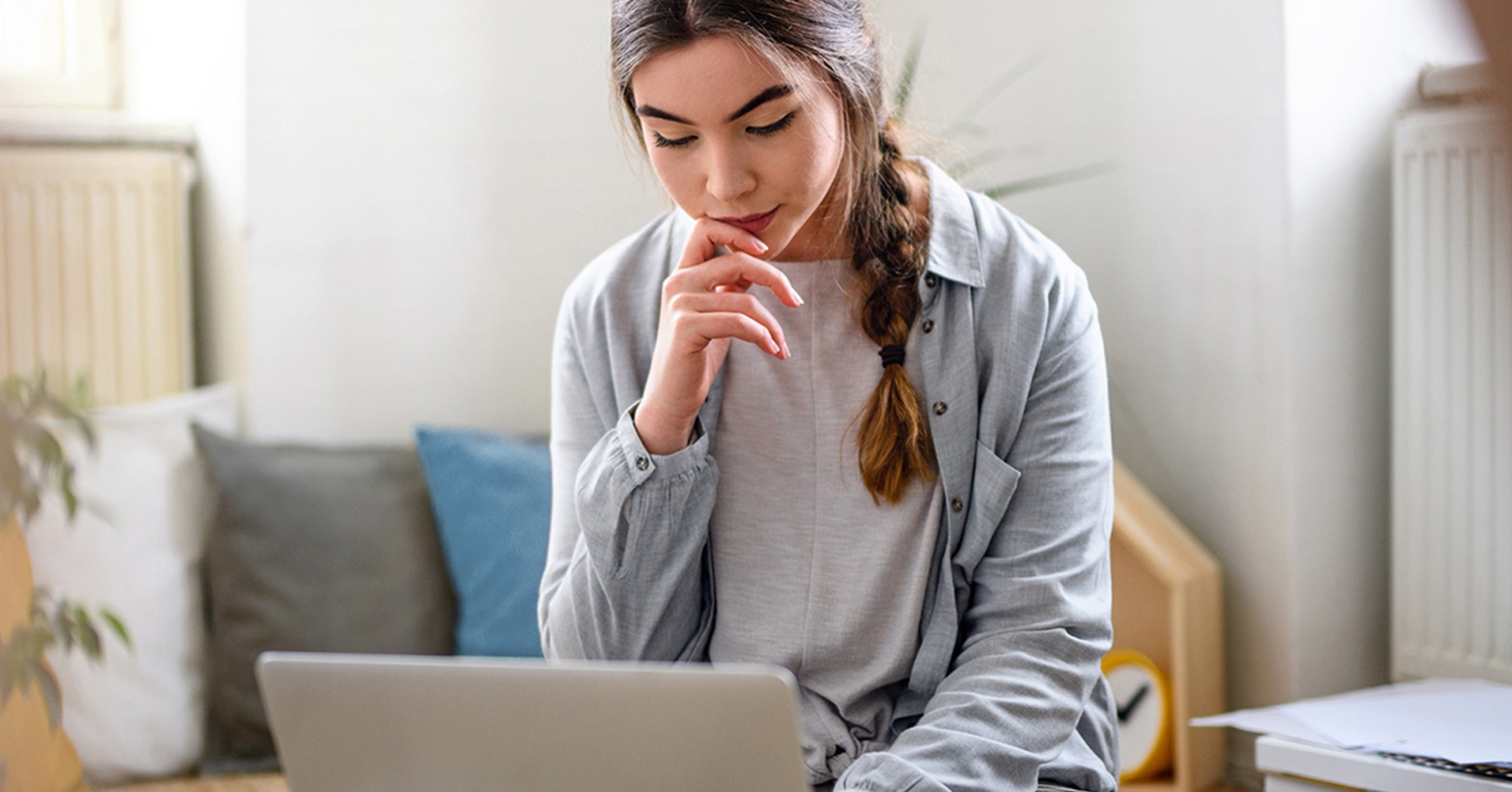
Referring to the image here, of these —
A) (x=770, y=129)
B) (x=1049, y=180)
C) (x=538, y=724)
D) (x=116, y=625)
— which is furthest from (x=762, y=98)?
(x=116, y=625)

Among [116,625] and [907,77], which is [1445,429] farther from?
[116,625]

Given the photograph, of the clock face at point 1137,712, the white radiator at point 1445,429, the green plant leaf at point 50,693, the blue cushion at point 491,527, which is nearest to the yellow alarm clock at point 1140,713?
the clock face at point 1137,712

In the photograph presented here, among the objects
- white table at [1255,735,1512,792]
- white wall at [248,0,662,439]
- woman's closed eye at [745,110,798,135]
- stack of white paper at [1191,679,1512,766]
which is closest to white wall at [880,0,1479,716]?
stack of white paper at [1191,679,1512,766]

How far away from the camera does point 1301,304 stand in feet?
6.21

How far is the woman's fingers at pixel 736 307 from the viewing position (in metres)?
1.01

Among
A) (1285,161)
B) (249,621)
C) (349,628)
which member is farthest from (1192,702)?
(249,621)

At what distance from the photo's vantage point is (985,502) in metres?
1.07

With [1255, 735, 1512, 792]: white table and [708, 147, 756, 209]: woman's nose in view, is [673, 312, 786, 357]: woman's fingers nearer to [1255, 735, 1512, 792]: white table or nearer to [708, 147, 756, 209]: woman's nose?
[708, 147, 756, 209]: woman's nose

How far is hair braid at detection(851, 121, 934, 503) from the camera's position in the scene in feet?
3.54

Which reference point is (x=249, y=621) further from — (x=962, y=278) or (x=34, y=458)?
(x=34, y=458)

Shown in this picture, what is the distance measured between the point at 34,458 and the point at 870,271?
84 centimetres

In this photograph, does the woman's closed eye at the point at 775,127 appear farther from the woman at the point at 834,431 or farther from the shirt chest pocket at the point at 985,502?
the shirt chest pocket at the point at 985,502

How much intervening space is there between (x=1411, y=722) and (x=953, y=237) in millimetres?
703

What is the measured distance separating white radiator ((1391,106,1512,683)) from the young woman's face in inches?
42.8
